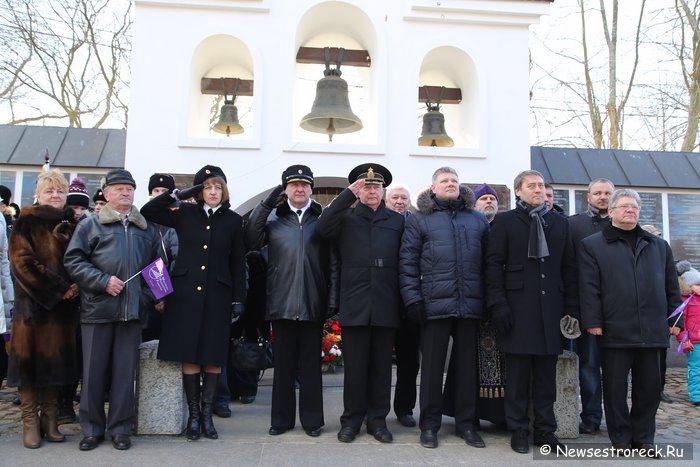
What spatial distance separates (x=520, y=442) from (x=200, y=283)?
2513 mm

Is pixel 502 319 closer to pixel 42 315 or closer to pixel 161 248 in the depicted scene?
pixel 161 248

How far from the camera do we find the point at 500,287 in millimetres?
4340

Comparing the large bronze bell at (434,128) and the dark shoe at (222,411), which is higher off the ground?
the large bronze bell at (434,128)

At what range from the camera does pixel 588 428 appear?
4.89 metres

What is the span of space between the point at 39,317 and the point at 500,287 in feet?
10.6

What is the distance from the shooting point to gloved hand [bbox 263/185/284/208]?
180 inches

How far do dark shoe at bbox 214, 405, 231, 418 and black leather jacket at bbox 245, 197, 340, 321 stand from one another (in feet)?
3.91

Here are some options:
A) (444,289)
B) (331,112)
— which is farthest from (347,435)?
(331,112)

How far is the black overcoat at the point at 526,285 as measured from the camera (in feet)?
14.0

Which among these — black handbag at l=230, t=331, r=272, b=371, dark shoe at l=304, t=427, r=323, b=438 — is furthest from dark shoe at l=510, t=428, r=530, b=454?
black handbag at l=230, t=331, r=272, b=371

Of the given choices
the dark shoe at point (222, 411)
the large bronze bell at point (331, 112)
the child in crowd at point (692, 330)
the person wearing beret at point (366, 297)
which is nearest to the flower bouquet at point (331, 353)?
the dark shoe at point (222, 411)

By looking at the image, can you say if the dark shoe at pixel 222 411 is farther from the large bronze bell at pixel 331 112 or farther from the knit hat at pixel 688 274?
the knit hat at pixel 688 274

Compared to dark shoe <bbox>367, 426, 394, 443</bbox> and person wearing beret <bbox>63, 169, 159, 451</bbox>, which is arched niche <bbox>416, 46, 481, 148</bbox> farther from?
person wearing beret <bbox>63, 169, 159, 451</bbox>

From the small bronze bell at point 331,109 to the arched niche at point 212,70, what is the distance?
0.73 metres
